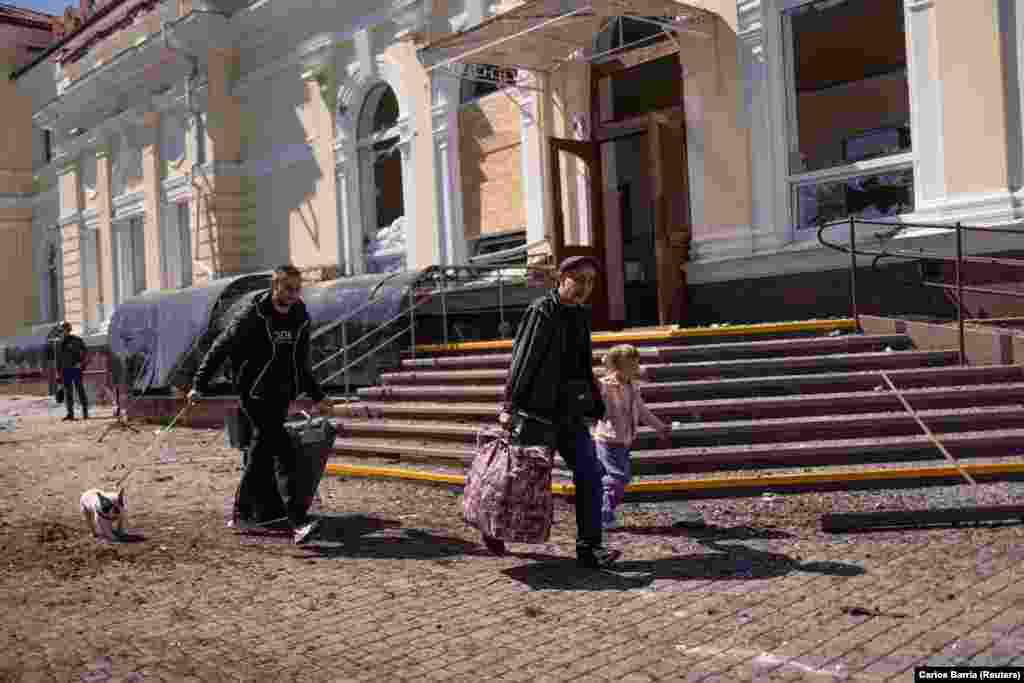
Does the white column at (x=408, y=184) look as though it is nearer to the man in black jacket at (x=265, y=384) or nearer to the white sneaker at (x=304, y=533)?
the man in black jacket at (x=265, y=384)

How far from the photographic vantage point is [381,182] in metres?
18.4

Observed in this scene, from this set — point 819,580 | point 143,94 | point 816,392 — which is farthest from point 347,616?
point 143,94

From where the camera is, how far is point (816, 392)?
29.4 ft

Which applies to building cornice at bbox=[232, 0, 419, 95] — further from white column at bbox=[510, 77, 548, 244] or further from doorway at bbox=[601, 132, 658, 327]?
doorway at bbox=[601, 132, 658, 327]

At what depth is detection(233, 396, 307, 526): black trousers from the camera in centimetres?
697

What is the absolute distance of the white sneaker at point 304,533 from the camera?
666cm

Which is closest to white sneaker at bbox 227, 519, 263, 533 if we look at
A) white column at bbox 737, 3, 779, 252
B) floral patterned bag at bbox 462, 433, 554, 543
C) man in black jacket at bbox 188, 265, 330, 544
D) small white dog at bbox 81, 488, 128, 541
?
man in black jacket at bbox 188, 265, 330, 544

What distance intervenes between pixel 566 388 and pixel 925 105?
7.20m

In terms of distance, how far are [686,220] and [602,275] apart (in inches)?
51.5

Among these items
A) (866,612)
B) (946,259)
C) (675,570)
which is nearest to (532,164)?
(946,259)

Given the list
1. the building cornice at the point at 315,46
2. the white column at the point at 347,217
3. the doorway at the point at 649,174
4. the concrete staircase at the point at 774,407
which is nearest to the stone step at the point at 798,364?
the concrete staircase at the point at 774,407

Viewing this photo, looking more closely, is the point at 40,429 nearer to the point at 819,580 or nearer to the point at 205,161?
the point at 205,161

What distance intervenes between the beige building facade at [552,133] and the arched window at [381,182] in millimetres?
43

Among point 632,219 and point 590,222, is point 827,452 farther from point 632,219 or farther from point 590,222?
point 632,219
